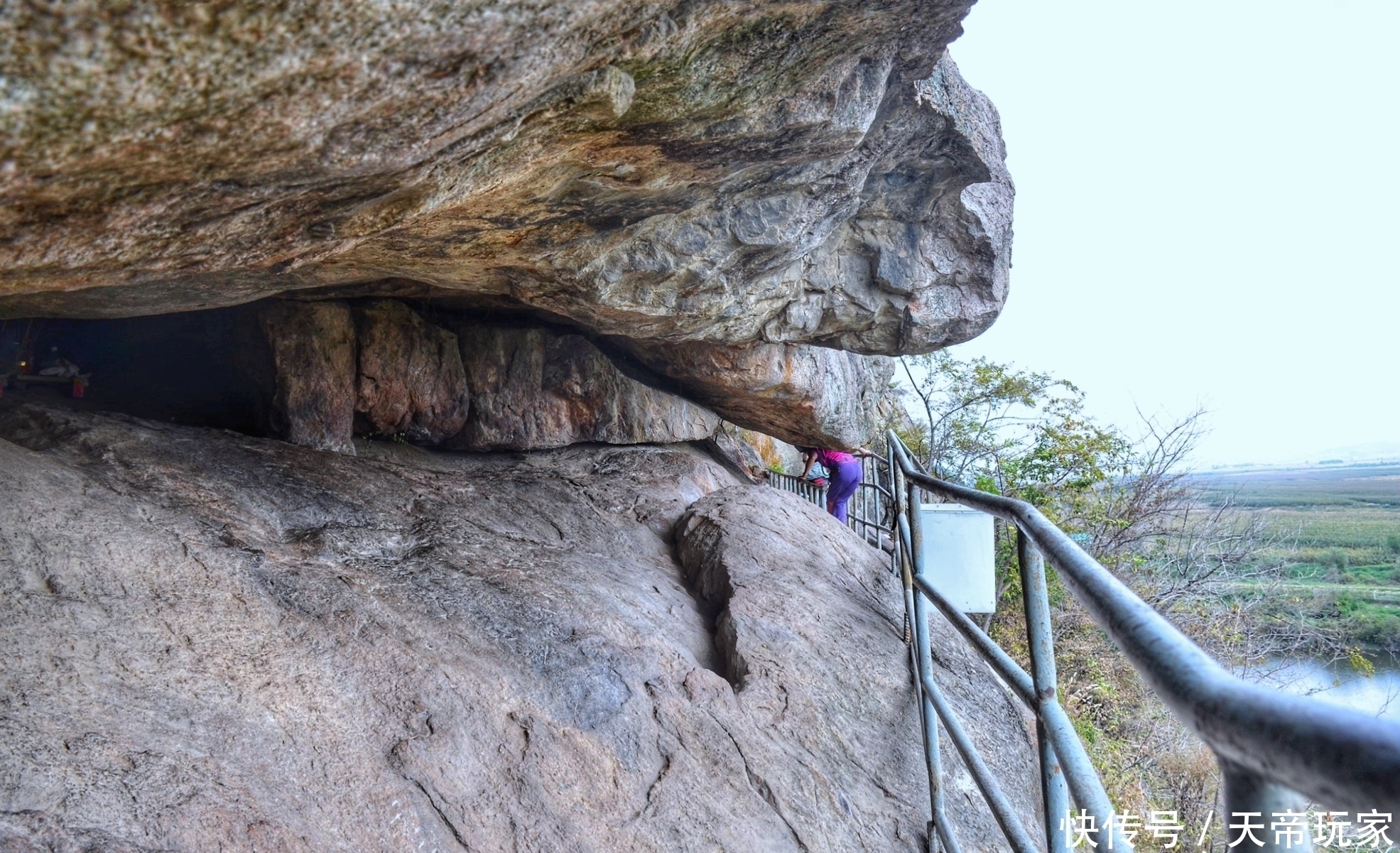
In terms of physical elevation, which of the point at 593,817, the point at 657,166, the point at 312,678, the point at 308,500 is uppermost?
the point at 657,166

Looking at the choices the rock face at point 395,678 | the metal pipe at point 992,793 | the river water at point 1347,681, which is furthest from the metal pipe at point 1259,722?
the river water at point 1347,681

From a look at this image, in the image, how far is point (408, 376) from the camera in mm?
6844

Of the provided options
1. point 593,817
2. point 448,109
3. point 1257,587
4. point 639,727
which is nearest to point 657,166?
point 448,109

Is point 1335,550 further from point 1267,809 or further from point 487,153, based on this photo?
point 1267,809

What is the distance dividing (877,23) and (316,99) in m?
2.38

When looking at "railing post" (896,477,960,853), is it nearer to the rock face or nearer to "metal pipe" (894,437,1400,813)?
the rock face

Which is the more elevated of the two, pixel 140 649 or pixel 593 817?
pixel 140 649

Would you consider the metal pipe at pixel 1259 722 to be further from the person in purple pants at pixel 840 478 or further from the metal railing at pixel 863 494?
the person in purple pants at pixel 840 478

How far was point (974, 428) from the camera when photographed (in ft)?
55.5

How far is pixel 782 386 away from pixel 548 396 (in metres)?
2.35

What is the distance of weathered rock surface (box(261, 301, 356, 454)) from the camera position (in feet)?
20.2

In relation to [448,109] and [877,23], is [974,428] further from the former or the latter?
[448,109]

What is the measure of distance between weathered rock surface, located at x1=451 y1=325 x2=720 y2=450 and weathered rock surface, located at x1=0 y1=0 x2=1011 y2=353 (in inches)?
67.9

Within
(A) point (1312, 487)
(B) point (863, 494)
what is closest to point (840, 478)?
(B) point (863, 494)
